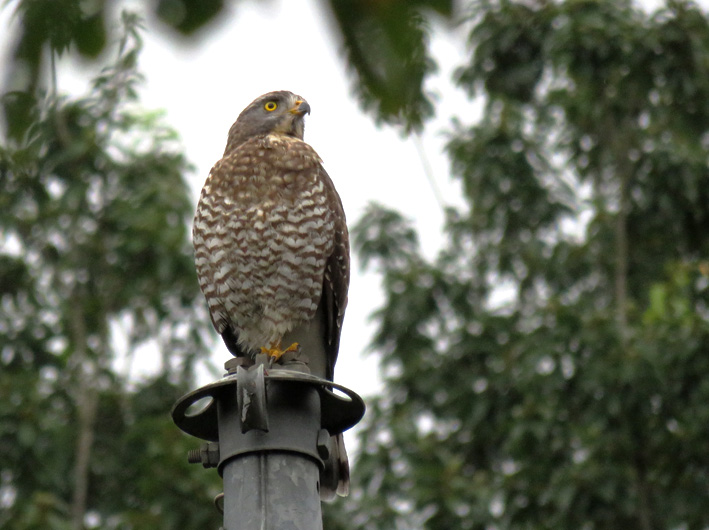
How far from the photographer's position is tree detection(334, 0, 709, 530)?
7.94 metres

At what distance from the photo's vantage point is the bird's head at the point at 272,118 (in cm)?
485

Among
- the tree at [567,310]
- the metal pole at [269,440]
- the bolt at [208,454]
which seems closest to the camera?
the metal pole at [269,440]

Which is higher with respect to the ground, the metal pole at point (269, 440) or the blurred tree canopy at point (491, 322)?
the blurred tree canopy at point (491, 322)

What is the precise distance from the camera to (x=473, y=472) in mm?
9633

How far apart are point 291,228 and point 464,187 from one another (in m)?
6.94

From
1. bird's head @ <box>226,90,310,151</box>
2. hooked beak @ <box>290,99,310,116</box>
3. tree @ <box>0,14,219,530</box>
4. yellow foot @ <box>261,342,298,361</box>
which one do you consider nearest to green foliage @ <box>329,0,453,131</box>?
yellow foot @ <box>261,342,298,361</box>

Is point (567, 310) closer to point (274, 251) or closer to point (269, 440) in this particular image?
point (274, 251)

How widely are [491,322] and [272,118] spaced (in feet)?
17.8

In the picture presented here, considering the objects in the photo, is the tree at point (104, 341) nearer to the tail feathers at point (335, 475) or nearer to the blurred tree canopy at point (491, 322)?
the blurred tree canopy at point (491, 322)

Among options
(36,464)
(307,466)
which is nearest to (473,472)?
(36,464)

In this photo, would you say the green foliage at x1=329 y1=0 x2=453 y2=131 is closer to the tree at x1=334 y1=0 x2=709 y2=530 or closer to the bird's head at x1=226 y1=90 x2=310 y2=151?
the bird's head at x1=226 y1=90 x2=310 y2=151

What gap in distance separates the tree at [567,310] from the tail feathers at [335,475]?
3184 mm

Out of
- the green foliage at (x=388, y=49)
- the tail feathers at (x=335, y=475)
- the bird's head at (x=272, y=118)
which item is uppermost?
the bird's head at (x=272, y=118)

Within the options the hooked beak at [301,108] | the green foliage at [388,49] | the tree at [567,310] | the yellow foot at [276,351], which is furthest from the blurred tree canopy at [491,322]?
the green foliage at [388,49]
